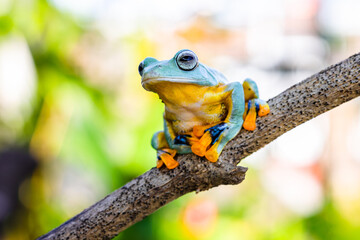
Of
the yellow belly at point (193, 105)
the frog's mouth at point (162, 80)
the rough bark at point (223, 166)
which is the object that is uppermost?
the frog's mouth at point (162, 80)

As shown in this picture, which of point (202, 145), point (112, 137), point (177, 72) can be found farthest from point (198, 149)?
point (112, 137)

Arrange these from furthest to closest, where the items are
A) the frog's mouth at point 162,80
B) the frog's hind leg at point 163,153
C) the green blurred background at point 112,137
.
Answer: the green blurred background at point 112,137 < the frog's hind leg at point 163,153 < the frog's mouth at point 162,80

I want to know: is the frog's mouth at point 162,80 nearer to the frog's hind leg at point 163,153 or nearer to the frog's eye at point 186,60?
the frog's eye at point 186,60

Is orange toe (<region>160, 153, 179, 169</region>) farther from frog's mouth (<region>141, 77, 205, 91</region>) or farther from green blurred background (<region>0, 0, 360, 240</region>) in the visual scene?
green blurred background (<region>0, 0, 360, 240</region>)

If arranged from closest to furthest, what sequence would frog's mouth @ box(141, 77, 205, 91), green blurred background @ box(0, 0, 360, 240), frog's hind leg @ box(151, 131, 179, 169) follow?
frog's mouth @ box(141, 77, 205, 91)
frog's hind leg @ box(151, 131, 179, 169)
green blurred background @ box(0, 0, 360, 240)

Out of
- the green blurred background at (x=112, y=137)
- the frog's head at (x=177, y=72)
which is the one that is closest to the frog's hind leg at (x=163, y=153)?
the frog's head at (x=177, y=72)

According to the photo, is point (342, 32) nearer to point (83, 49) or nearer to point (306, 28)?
point (306, 28)

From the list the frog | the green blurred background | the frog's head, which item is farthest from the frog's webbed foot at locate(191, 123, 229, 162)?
the green blurred background

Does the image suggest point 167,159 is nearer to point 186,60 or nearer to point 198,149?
point 198,149
